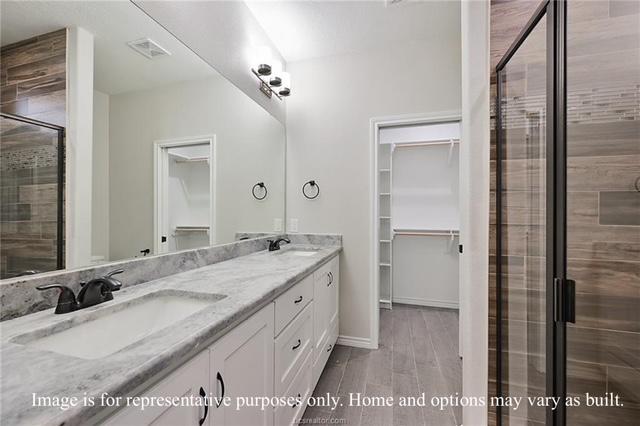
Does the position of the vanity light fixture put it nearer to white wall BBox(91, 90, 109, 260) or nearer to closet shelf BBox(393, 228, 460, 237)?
white wall BBox(91, 90, 109, 260)

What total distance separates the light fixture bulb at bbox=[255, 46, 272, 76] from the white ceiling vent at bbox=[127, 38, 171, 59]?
84cm

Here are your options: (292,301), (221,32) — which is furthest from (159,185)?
(221,32)

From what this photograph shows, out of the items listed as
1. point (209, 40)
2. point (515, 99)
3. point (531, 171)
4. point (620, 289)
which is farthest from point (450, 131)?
point (209, 40)

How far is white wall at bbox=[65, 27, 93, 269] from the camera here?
0.89 meters

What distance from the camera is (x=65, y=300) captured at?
2.65 ft

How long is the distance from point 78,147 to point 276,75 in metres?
1.72

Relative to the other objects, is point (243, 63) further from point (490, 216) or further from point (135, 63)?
point (490, 216)

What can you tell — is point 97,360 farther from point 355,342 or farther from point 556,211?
point 355,342

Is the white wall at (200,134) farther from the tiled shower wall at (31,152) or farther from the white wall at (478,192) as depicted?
the white wall at (478,192)

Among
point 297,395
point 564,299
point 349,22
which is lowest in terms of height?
point 297,395

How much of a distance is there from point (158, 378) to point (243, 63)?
6.66ft

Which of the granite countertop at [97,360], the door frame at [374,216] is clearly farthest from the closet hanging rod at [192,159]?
the door frame at [374,216]

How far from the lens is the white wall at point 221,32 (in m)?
1.34

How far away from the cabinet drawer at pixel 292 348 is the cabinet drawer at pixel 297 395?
4 centimetres
